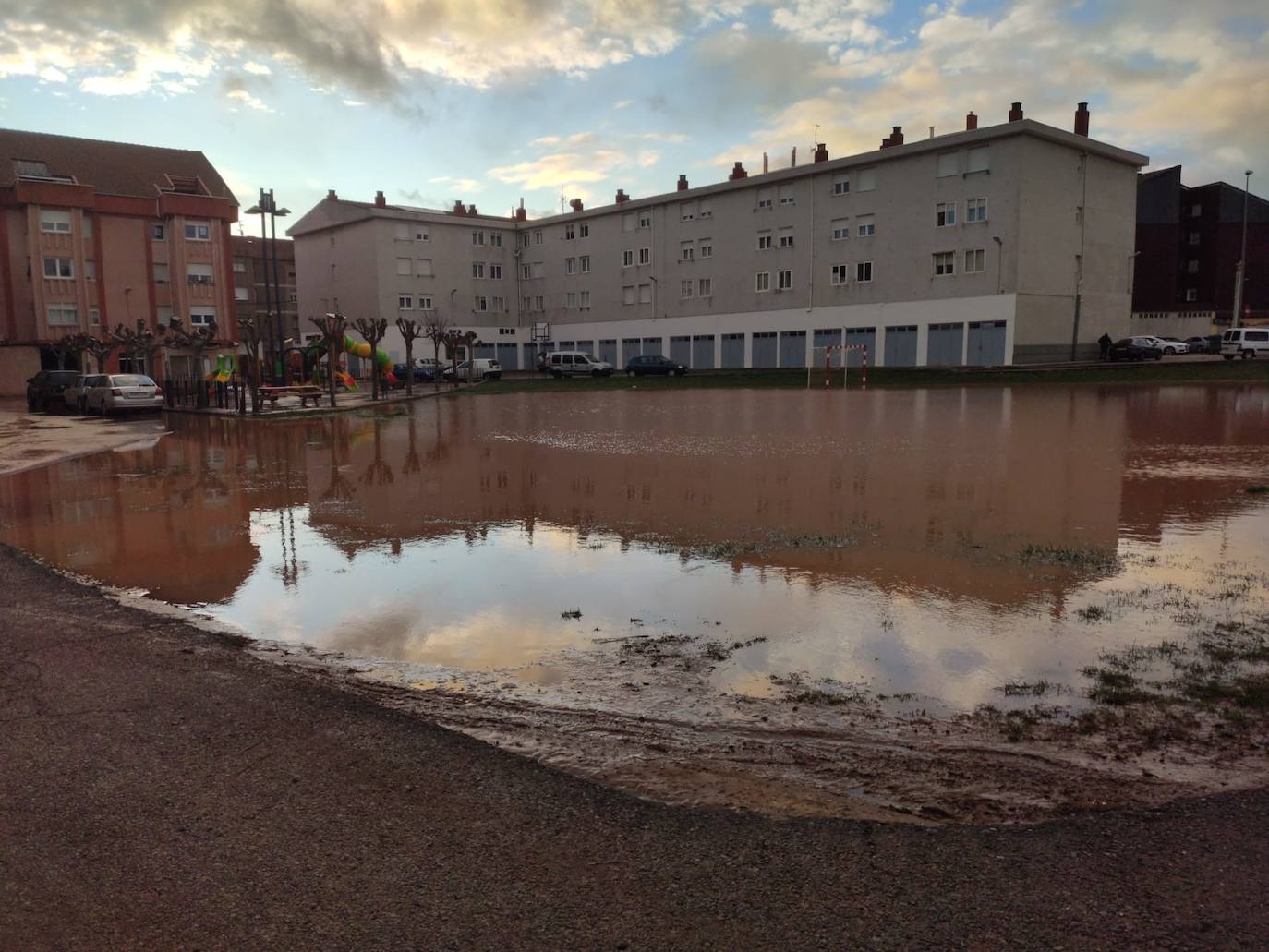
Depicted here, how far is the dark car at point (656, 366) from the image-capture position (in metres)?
56.9

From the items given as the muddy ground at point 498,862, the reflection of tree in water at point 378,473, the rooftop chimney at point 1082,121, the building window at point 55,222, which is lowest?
the reflection of tree in water at point 378,473

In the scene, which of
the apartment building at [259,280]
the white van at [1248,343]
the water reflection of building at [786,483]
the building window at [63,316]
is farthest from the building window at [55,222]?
the white van at [1248,343]

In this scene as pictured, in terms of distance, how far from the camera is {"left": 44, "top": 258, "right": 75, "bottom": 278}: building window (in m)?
49.3

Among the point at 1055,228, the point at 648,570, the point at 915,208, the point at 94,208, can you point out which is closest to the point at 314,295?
the point at 94,208

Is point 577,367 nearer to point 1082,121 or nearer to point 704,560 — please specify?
point 1082,121

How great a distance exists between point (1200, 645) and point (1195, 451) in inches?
488

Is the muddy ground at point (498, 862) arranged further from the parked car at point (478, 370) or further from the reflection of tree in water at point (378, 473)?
the parked car at point (478, 370)

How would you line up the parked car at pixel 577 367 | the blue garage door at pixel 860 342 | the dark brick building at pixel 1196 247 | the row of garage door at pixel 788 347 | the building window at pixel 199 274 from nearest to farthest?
the row of garage door at pixel 788 347 < the blue garage door at pixel 860 342 < the building window at pixel 199 274 < the parked car at pixel 577 367 < the dark brick building at pixel 1196 247

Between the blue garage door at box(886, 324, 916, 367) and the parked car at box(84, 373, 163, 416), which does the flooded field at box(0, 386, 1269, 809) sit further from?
the blue garage door at box(886, 324, 916, 367)

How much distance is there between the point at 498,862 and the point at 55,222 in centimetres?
5779

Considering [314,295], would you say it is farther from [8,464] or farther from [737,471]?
[737,471]

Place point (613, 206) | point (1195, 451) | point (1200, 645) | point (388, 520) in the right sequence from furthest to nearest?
point (613, 206) < point (1195, 451) < point (388, 520) < point (1200, 645)

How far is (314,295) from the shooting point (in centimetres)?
7288

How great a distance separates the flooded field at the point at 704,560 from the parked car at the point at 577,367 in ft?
132
